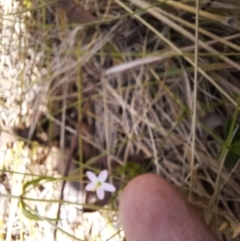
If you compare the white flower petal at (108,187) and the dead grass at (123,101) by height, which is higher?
the dead grass at (123,101)

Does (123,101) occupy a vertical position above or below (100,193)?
above

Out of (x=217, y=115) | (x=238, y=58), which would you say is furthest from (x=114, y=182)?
(x=238, y=58)

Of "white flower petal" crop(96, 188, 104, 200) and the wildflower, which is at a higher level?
the wildflower

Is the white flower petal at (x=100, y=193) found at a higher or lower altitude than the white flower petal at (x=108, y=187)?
lower

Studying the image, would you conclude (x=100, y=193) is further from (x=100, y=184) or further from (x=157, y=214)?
(x=157, y=214)

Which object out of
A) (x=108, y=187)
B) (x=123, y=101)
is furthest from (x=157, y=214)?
(x=123, y=101)
